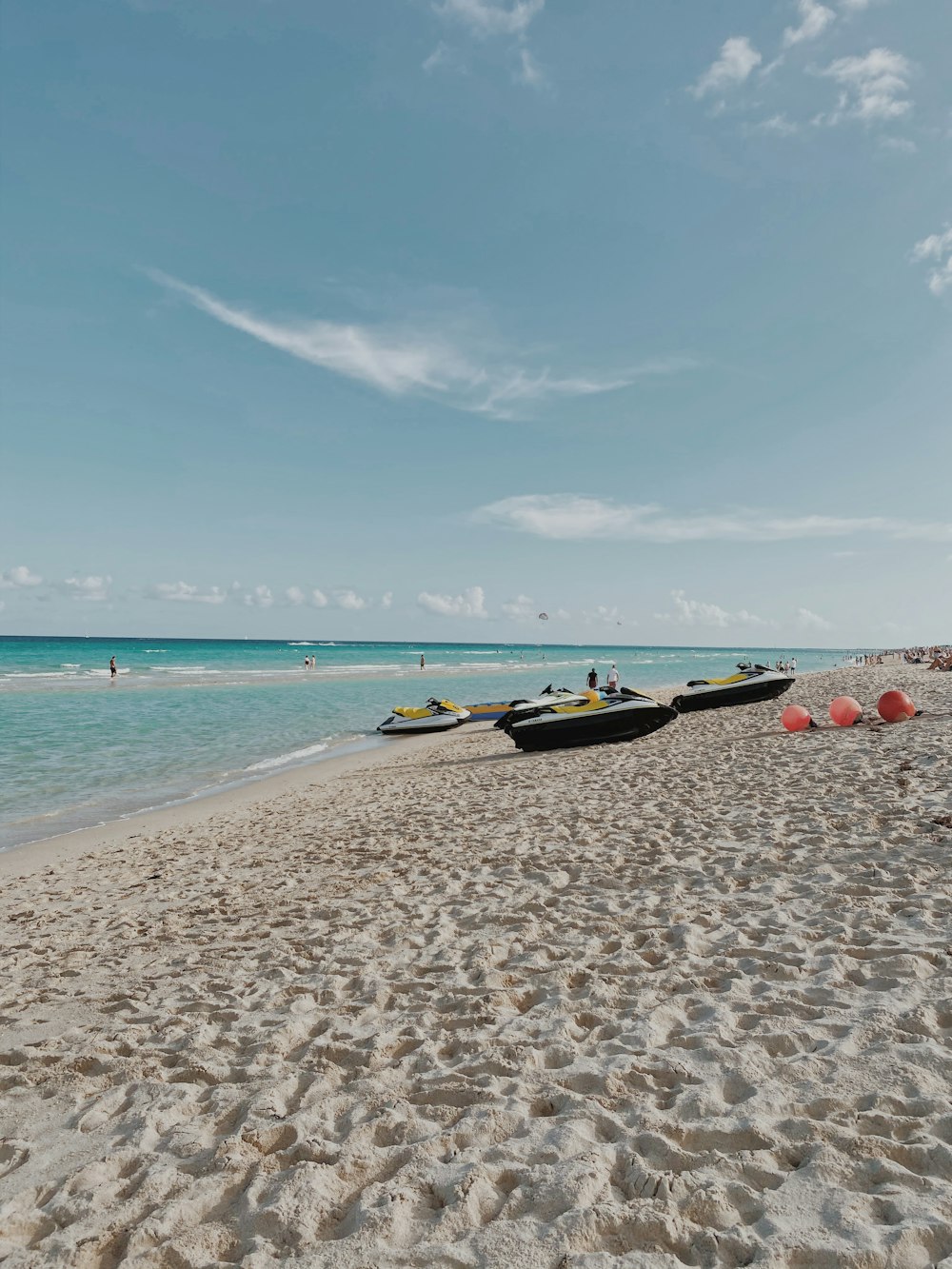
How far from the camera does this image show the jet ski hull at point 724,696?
19750 mm

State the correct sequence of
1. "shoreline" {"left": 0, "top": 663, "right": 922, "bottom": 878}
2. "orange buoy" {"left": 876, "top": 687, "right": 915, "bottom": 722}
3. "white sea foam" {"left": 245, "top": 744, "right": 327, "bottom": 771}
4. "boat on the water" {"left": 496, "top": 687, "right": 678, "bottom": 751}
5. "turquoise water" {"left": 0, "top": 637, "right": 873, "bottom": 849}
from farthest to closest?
"white sea foam" {"left": 245, "top": 744, "right": 327, "bottom": 771}
"boat on the water" {"left": 496, "top": 687, "right": 678, "bottom": 751}
"orange buoy" {"left": 876, "top": 687, "right": 915, "bottom": 722}
"turquoise water" {"left": 0, "top": 637, "right": 873, "bottom": 849}
"shoreline" {"left": 0, "top": 663, "right": 922, "bottom": 878}

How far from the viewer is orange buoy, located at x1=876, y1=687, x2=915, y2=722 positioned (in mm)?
13852

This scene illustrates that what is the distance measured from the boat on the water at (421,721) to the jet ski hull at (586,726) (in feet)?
26.0

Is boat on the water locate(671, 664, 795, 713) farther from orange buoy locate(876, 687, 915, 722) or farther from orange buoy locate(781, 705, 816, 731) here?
orange buoy locate(876, 687, 915, 722)

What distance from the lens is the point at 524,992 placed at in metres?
4.32

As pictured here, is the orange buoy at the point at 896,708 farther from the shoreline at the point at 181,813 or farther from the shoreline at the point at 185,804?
the shoreline at the point at 185,804

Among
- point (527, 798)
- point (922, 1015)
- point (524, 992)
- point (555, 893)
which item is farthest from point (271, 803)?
point (922, 1015)

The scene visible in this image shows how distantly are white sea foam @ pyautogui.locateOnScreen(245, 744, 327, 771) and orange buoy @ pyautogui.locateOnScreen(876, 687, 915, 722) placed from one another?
13.1 meters

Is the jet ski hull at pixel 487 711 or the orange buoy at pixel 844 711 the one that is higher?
the orange buoy at pixel 844 711

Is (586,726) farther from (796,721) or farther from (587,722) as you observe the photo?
(796,721)

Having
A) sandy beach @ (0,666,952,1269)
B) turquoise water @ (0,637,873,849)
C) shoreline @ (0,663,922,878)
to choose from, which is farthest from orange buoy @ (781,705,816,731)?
turquoise water @ (0,637,873,849)

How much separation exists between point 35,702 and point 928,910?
3434 centimetres

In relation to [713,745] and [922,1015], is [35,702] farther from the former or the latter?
[922,1015]

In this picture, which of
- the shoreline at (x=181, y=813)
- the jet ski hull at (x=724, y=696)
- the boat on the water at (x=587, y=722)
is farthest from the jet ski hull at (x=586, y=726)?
the jet ski hull at (x=724, y=696)
